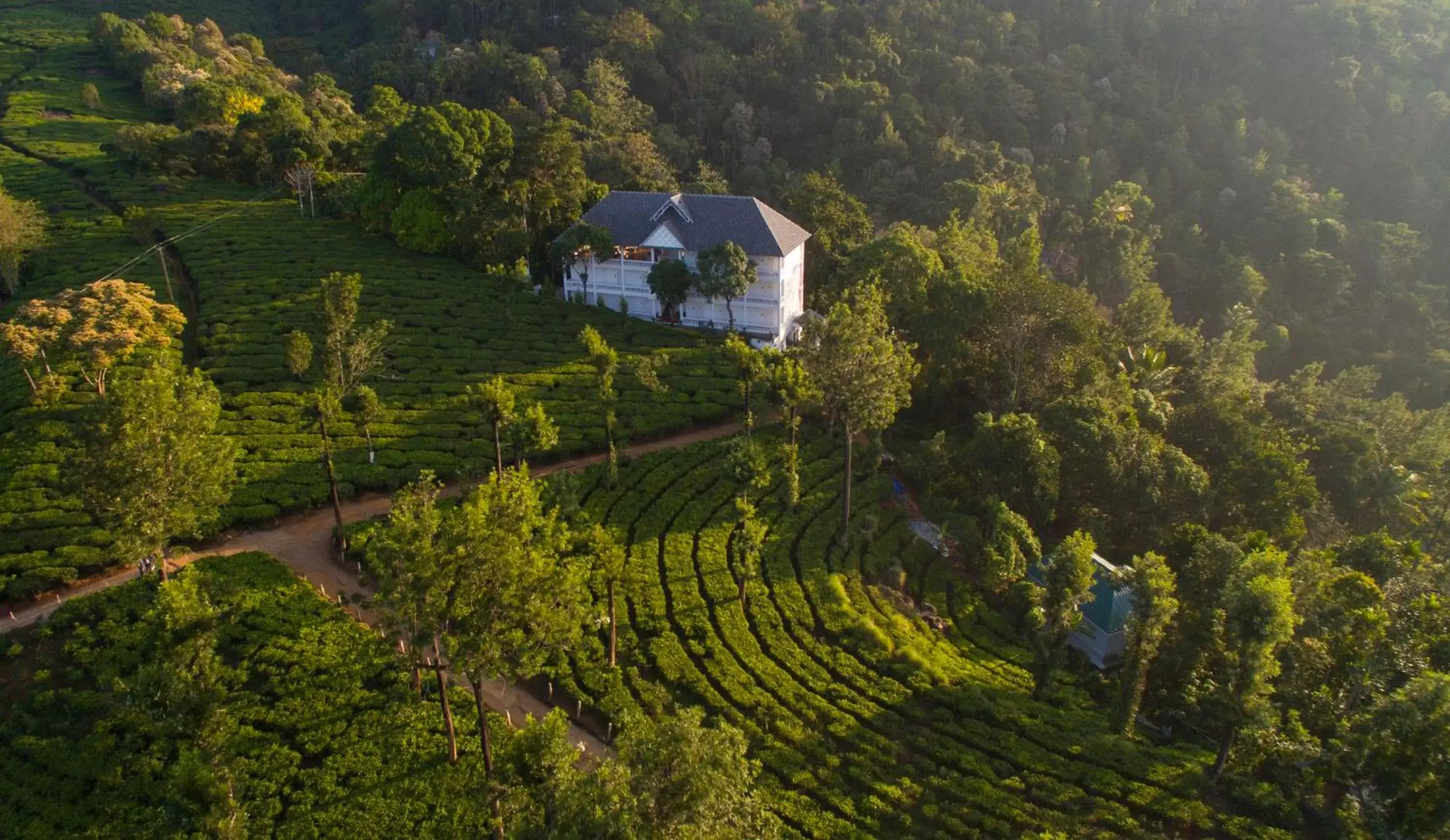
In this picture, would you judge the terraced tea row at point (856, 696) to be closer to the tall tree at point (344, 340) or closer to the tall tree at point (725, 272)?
the tall tree at point (344, 340)

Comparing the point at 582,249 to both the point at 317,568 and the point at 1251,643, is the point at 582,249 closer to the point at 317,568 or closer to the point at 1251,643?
the point at 317,568

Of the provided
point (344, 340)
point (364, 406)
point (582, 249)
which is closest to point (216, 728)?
point (364, 406)

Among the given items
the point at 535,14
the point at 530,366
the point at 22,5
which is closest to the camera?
the point at 530,366

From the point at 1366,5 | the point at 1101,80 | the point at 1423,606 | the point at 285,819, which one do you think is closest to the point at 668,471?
the point at 285,819

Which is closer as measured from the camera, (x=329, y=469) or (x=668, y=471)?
(x=329, y=469)

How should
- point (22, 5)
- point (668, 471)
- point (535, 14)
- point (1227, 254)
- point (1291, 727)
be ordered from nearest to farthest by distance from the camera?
point (1291, 727) → point (668, 471) → point (1227, 254) → point (535, 14) → point (22, 5)

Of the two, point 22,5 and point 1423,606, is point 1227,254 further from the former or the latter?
point 22,5
